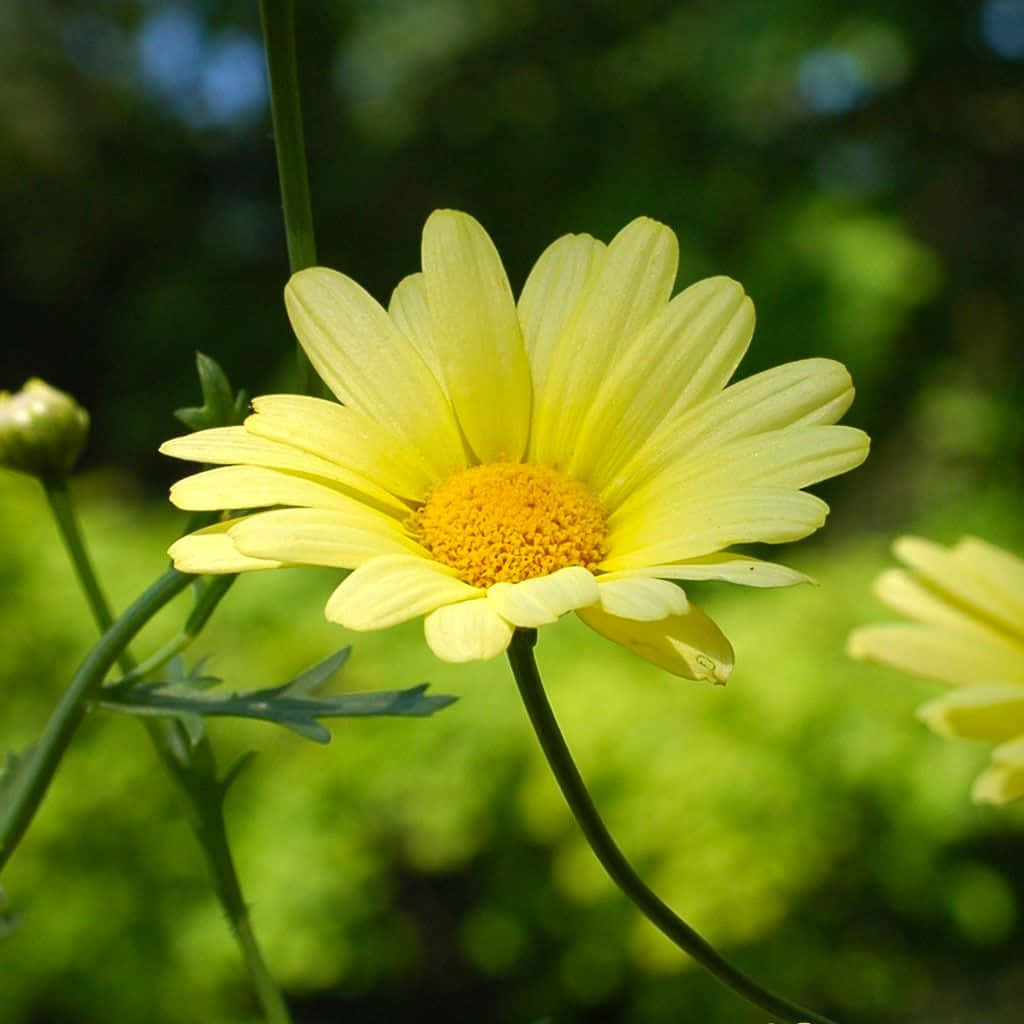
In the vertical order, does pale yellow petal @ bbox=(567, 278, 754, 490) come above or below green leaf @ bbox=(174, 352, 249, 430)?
below

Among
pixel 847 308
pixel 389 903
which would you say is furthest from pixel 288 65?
pixel 847 308

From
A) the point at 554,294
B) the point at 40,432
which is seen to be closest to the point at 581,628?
the point at 40,432

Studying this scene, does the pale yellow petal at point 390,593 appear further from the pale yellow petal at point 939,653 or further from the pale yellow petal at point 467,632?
the pale yellow petal at point 939,653

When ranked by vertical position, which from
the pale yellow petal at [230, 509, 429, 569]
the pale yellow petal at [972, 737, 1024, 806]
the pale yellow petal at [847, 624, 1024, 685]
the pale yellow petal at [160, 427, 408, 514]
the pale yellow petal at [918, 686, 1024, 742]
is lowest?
the pale yellow petal at [972, 737, 1024, 806]

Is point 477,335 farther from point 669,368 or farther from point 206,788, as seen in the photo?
point 206,788

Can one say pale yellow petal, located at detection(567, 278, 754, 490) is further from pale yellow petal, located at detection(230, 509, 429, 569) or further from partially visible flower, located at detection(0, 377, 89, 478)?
partially visible flower, located at detection(0, 377, 89, 478)

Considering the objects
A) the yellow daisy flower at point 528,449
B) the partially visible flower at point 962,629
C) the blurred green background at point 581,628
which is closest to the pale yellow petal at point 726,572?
the yellow daisy flower at point 528,449

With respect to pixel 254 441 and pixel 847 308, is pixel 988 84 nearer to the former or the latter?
pixel 847 308

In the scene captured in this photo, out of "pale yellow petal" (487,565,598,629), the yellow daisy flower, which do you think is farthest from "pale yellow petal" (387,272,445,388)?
"pale yellow petal" (487,565,598,629)
